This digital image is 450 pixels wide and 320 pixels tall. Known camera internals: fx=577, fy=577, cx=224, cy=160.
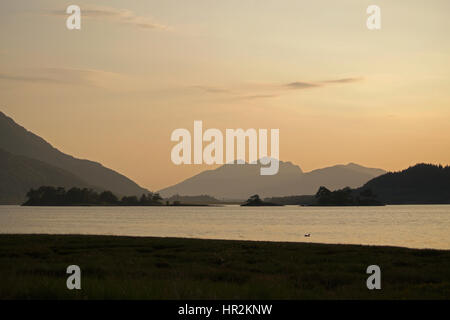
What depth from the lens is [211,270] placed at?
2903 cm

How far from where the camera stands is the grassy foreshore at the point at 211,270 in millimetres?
19677

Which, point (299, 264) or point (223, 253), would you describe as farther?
point (223, 253)

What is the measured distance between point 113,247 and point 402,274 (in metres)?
23.5

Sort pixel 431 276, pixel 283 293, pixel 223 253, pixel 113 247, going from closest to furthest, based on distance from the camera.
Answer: pixel 283 293 < pixel 431 276 < pixel 223 253 < pixel 113 247

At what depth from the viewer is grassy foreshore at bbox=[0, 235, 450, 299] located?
64.6 feet

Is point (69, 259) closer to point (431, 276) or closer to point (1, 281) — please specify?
point (1, 281)
